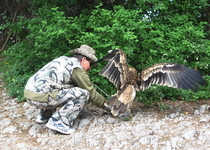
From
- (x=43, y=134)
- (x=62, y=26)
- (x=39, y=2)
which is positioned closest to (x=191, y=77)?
(x=43, y=134)

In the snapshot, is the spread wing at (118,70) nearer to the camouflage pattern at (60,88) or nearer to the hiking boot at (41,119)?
the camouflage pattern at (60,88)

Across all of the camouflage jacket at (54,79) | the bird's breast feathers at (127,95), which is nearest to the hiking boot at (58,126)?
the camouflage jacket at (54,79)

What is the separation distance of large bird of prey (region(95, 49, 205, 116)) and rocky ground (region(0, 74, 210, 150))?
1.25 ft

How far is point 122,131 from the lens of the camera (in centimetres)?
420

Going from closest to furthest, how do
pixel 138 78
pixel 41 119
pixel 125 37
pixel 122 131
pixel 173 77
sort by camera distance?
pixel 122 131
pixel 173 77
pixel 138 78
pixel 41 119
pixel 125 37

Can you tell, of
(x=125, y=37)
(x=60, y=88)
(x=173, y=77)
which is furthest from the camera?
(x=125, y=37)

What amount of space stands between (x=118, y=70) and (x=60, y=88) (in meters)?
1.16

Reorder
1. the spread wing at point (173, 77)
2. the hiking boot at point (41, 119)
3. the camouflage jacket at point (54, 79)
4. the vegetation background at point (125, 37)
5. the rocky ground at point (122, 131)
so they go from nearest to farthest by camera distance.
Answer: the rocky ground at point (122, 131), the camouflage jacket at point (54, 79), the spread wing at point (173, 77), the hiking boot at point (41, 119), the vegetation background at point (125, 37)

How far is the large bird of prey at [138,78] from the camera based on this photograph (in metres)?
4.39

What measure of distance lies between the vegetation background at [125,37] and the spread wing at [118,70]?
688mm

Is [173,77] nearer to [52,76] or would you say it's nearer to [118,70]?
[118,70]

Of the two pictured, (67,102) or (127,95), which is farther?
(127,95)

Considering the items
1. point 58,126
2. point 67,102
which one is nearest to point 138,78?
point 67,102

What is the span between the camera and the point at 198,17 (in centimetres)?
768
